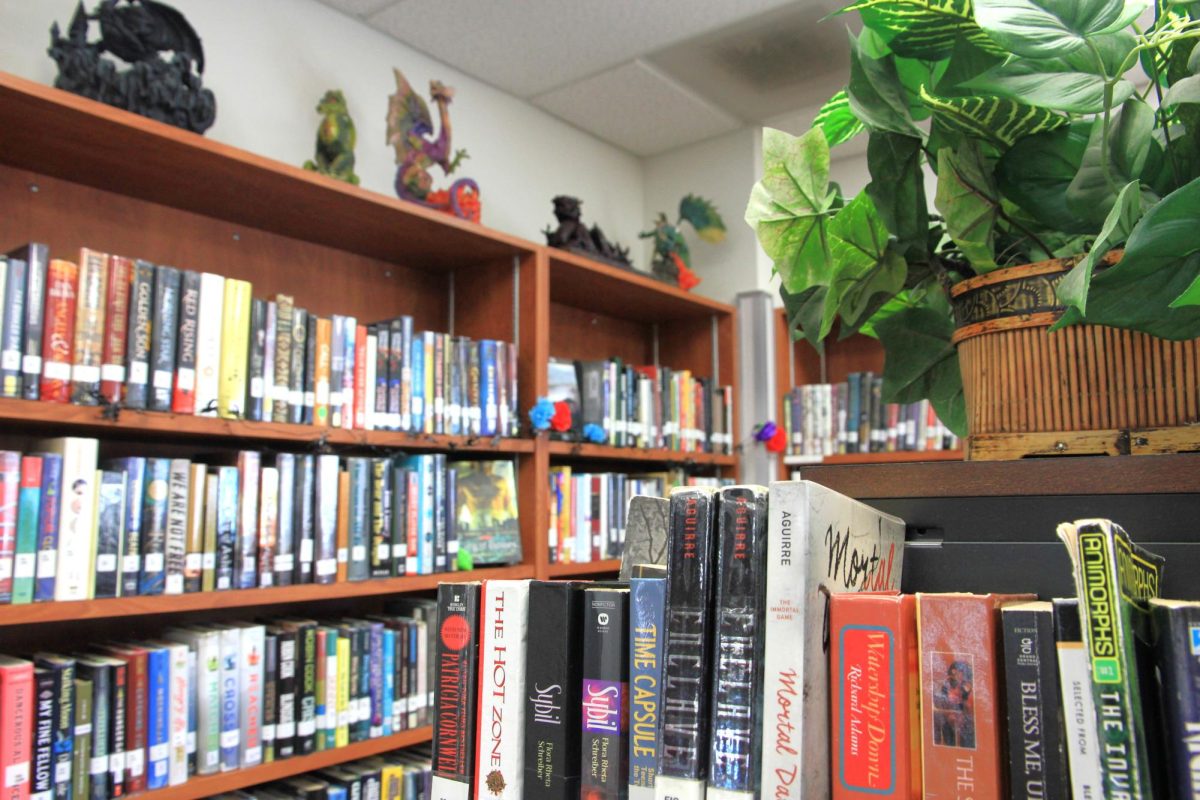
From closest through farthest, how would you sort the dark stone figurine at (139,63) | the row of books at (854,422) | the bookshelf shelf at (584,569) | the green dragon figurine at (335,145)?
the dark stone figurine at (139,63) < the green dragon figurine at (335,145) < the bookshelf shelf at (584,569) < the row of books at (854,422)

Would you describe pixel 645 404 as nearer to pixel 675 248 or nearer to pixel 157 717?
pixel 675 248

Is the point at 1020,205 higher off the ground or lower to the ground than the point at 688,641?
higher

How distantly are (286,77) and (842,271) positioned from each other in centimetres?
198

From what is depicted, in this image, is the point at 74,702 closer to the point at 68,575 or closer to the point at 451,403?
the point at 68,575

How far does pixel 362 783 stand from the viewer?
1901 millimetres

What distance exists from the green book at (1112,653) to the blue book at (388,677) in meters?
1.70

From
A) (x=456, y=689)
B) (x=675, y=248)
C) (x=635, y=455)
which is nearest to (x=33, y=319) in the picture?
(x=456, y=689)

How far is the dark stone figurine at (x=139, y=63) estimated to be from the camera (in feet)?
5.28


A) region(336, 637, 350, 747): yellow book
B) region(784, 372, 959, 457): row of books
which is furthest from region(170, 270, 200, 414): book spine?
region(784, 372, 959, 457): row of books

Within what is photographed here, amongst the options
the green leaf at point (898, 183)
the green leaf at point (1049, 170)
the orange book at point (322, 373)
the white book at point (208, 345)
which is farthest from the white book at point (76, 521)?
the green leaf at point (1049, 170)

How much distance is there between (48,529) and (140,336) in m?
0.37

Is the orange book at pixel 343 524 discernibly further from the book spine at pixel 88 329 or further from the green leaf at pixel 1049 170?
the green leaf at pixel 1049 170

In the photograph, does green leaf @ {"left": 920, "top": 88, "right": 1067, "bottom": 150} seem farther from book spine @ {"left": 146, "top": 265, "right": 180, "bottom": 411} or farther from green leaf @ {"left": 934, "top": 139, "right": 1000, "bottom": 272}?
book spine @ {"left": 146, "top": 265, "right": 180, "bottom": 411}

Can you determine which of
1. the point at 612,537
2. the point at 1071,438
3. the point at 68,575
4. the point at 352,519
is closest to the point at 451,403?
the point at 352,519
